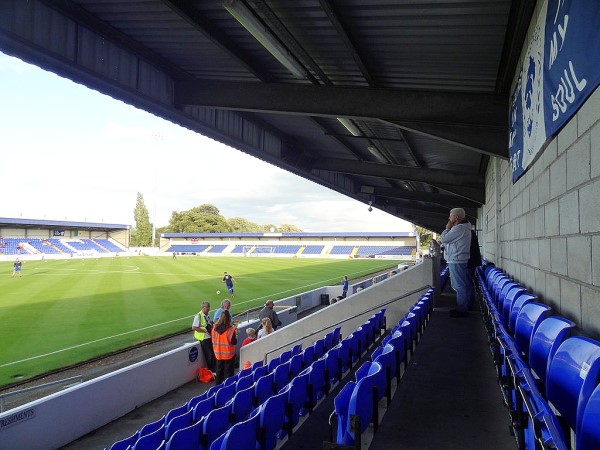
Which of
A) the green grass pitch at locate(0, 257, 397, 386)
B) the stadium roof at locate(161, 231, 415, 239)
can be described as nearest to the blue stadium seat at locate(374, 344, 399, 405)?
the green grass pitch at locate(0, 257, 397, 386)

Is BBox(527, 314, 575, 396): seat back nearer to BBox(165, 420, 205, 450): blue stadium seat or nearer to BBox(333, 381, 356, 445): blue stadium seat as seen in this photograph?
BBox(333, 381, 356, 445): blue stadium seat

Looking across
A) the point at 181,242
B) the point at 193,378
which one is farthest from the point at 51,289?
the point at 181,242

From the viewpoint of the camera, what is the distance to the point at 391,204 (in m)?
25.8

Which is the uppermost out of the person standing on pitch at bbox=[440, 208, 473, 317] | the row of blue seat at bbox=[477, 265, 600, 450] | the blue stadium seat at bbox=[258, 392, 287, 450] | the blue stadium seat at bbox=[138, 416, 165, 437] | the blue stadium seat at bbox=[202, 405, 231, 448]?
the person standing on pitch at bbox=[440, 208, 473, 317]

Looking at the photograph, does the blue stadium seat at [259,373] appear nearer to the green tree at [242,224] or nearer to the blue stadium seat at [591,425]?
the blue stadium seat at [591,425]

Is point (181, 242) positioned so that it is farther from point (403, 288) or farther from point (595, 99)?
point (595, 99)

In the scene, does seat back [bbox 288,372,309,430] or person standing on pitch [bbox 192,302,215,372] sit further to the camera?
person standing on pitch [bbox 192,302,215,372]

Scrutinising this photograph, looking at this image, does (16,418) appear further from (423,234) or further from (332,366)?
(423,234)

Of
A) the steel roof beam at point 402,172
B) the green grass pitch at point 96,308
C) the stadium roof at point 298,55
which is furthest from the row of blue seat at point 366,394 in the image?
the green grass pitch at point 96,308

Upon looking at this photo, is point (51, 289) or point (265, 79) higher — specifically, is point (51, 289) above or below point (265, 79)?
below

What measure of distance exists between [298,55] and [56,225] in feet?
229

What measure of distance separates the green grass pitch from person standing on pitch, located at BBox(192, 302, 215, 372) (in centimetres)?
390

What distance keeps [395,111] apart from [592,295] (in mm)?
4535

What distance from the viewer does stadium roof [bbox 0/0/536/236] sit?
4781 mm
